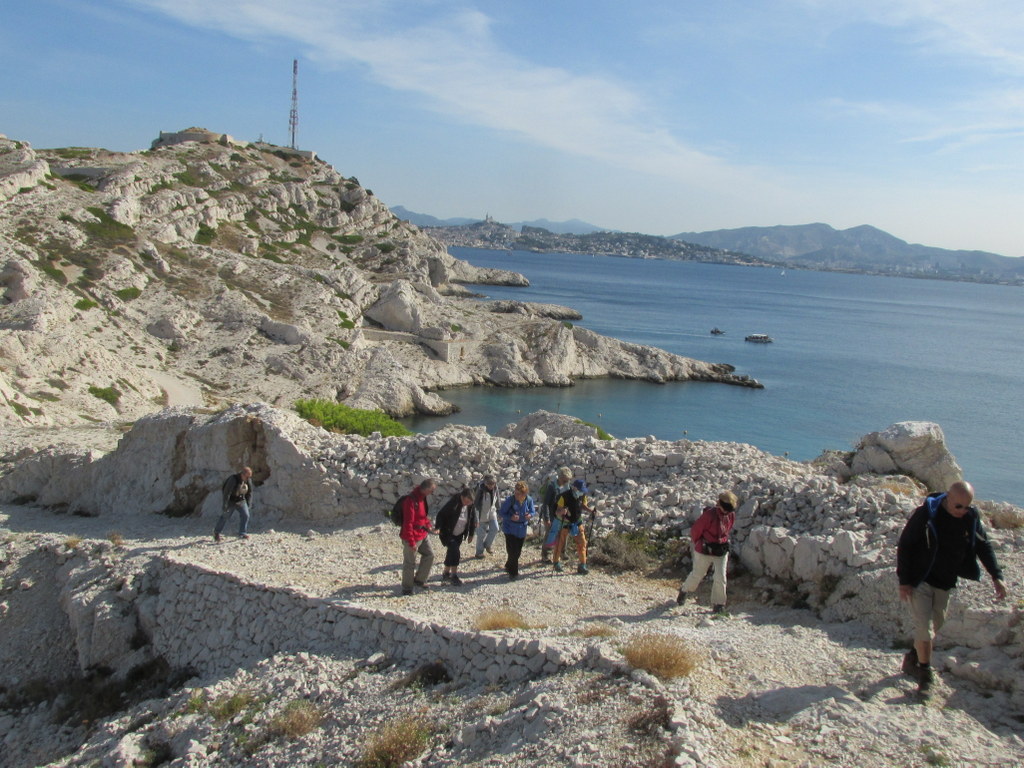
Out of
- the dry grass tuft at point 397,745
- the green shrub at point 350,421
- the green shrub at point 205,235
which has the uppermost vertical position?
the green shrub at point 205,235

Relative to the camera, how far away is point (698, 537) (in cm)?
892

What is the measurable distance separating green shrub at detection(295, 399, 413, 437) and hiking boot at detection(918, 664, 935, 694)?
1703 centimetres

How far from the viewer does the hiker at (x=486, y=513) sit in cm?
1123

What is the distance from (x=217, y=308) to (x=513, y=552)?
4313 centimetres

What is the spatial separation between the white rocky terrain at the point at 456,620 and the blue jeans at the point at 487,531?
1.02 ft

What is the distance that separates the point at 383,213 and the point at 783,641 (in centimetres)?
9053

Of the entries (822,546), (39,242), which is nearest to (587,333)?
(39,242)

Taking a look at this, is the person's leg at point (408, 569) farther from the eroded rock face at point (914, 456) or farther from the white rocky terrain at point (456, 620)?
the eroded rock face at point (914, 456)

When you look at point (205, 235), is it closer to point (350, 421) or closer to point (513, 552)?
point (350, 421)

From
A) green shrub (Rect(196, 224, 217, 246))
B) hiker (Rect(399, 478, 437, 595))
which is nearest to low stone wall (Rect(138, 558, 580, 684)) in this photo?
hiker (Rect(399, 478, 437, 595))

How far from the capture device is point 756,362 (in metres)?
75.8

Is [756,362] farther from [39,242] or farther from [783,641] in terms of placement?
[783,641]

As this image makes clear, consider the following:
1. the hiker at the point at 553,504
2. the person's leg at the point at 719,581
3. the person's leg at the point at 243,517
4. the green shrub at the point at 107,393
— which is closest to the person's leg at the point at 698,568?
the person's leg at the point at 719,581

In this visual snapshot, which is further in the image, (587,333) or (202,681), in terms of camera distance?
(587,333)
